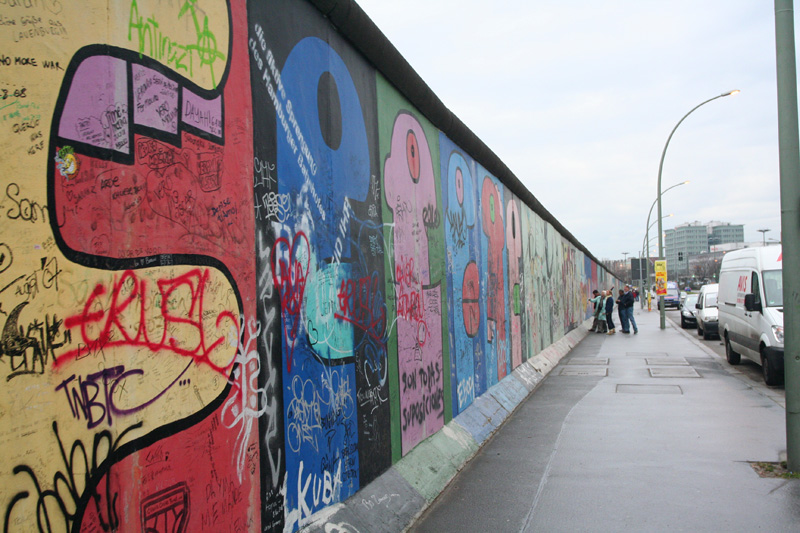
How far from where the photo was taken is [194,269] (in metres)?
3.20

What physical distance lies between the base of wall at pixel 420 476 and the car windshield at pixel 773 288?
527 centimetres

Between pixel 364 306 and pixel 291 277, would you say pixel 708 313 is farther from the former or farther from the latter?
pixel 291 277

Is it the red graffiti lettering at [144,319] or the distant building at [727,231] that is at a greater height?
the distant building at [727,231]

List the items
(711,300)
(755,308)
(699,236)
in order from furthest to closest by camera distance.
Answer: (699,236)
(711,300)
(755,308)

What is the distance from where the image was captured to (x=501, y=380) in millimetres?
10641

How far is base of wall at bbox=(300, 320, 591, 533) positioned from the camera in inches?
179

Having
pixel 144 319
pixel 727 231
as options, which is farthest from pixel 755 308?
pixel 727 231

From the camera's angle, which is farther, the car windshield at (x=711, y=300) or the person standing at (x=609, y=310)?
the person standing at (x=609, y=310)

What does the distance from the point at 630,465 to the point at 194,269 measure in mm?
5236

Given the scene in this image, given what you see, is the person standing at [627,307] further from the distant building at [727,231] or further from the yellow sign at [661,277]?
the distant building at [727,231]

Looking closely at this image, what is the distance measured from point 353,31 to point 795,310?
5158 mm

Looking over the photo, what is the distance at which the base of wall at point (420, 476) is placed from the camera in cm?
455

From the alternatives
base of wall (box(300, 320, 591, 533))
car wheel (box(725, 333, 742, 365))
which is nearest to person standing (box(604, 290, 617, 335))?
car wheel (box(725, 333, 742, 365))

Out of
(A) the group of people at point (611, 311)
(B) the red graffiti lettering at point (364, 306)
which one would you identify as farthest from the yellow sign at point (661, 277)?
(B) the red graffiti lettering at point (364, 306)
